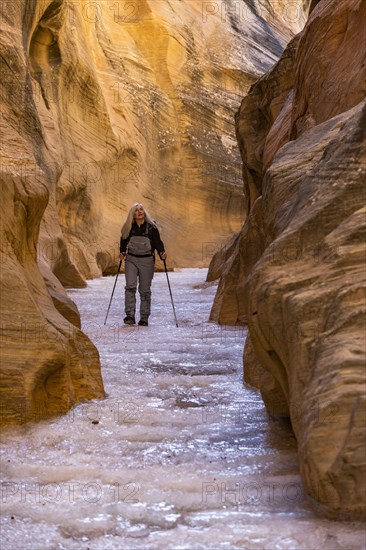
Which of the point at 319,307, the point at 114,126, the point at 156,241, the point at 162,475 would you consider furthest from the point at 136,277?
the point at 114,126

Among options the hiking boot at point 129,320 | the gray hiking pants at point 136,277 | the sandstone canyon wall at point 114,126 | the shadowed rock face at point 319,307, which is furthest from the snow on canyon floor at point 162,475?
the gray hiking pants at point 136,277

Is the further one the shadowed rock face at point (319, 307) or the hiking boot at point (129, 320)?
the hiking boot at point (129, 320)

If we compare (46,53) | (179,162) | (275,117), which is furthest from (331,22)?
(179,162)

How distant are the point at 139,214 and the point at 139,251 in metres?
0.48

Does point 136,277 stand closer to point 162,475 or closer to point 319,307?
point 162,475

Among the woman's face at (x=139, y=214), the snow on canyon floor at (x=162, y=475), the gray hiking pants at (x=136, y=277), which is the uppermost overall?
the woman's face at (x=139, y=214)

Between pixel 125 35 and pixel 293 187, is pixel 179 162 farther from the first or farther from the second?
pixel 293 187

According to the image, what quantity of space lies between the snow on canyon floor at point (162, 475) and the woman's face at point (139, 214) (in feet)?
12.2

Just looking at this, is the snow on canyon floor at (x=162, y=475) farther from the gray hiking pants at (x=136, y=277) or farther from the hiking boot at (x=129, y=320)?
the gray hiking pants at (x=136, y=277)

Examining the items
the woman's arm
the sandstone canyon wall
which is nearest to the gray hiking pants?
the woman's arm

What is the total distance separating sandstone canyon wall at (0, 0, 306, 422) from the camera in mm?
5172

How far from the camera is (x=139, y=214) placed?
941cm

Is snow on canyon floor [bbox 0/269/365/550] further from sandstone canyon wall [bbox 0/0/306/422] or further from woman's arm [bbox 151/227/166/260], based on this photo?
woman's arm [bbox 151/227/166/260]

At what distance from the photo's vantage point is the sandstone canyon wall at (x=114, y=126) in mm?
5172
